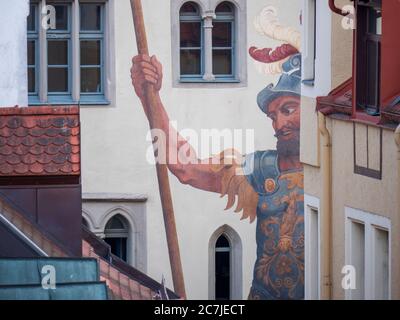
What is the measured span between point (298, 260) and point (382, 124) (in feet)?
44.4

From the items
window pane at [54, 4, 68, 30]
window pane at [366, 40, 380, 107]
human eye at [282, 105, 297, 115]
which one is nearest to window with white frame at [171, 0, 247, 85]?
human eye at [282, 105, 297, 115]

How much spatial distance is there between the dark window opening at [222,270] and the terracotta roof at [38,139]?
15.2 m

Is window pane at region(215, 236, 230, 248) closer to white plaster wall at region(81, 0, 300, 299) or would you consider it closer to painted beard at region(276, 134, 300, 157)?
white plaster wall at region(81, 0, 300, 299)

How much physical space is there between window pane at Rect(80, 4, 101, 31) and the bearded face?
3183mm

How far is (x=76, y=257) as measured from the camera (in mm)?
14672

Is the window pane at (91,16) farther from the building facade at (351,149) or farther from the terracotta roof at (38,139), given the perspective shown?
the terracotta roof at (38,139)

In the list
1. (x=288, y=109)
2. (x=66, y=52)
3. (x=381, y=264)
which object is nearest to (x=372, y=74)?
(x=381, y=264)

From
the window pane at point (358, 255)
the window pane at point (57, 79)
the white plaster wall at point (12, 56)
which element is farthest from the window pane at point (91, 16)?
the window pane at point (358, 255)

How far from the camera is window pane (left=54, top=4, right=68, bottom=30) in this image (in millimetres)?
30109

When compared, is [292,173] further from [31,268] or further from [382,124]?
[31,268]

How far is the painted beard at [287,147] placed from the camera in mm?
29609

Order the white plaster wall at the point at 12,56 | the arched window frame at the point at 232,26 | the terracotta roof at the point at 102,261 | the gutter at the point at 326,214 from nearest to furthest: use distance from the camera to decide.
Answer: the terracotta roof at the point at 102,261
the gutter at the point at 326,214
the white plaster wall at the point at 12,56
the arched window frame at the point at 232,26
